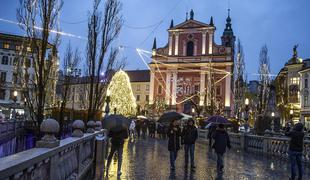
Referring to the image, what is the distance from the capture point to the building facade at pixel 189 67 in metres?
65.9

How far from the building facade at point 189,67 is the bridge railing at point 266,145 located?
39088 mm

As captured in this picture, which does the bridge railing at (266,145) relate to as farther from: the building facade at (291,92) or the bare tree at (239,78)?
the building facade at (291,92)

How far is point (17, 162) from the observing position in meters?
3.75

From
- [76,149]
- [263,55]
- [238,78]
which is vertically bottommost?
[76,149]

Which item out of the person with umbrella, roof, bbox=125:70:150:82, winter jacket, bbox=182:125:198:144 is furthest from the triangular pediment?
the person with umbrella

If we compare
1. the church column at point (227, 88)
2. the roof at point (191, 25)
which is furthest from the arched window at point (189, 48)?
the church column at point (227, 88)

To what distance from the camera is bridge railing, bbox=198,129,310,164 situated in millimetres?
19042

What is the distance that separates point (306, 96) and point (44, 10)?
54.0 m

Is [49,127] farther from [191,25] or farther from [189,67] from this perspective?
[191,25]

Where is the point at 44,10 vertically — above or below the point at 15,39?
below

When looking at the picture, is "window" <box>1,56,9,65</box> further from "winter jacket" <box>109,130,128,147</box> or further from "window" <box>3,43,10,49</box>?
"winter jacket" <box>109,130,128,147</box>

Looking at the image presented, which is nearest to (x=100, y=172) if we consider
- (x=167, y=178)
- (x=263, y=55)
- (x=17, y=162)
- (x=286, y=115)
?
(x=167, y=178)

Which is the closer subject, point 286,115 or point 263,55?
point 263,55

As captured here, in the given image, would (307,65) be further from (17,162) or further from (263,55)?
(17,162)
